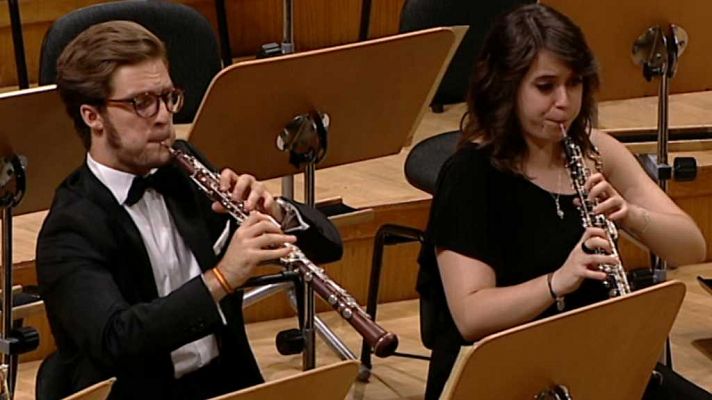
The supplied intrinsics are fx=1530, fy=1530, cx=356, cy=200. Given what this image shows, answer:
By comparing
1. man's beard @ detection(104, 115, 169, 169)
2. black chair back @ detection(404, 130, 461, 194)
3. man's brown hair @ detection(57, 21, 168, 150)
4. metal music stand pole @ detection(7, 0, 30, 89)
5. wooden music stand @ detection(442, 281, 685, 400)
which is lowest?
black chair back @ detection(404, 130, 461, 194)

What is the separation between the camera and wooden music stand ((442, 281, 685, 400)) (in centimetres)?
191

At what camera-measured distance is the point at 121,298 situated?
214 cm

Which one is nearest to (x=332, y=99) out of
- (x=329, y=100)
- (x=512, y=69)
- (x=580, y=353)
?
(x=329, y=100)

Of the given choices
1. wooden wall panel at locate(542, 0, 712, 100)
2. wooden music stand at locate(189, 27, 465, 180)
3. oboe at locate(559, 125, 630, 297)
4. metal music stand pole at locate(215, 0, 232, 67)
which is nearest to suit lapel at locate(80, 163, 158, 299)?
wooden music stand at locate(189, 27, 465, 180)

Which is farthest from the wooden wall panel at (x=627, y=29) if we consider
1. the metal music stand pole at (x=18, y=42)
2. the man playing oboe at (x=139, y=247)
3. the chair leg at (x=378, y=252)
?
the metal music stand pole at (x=18, y=42)

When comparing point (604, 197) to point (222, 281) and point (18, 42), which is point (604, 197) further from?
point (18, 42)

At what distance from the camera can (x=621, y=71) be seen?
317 centimetres

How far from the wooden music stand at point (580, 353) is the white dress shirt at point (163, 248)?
53 cm

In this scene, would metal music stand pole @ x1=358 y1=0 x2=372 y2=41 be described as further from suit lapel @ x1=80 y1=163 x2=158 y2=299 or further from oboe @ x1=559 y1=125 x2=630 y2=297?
suit lapel @ x1=80 y1=163 x2=158 y2=299

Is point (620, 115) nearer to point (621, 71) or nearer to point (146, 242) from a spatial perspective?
point (621, 71)

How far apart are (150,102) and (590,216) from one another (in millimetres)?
685

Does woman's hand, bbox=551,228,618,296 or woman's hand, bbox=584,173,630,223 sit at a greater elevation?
woman's hand, bbox=584,173,630,223

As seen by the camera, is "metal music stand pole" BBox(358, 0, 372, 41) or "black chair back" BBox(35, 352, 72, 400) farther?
"metal music stand pole" BBox(358, 0, 372, 41)

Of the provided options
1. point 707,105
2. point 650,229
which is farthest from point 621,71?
point 707,105
